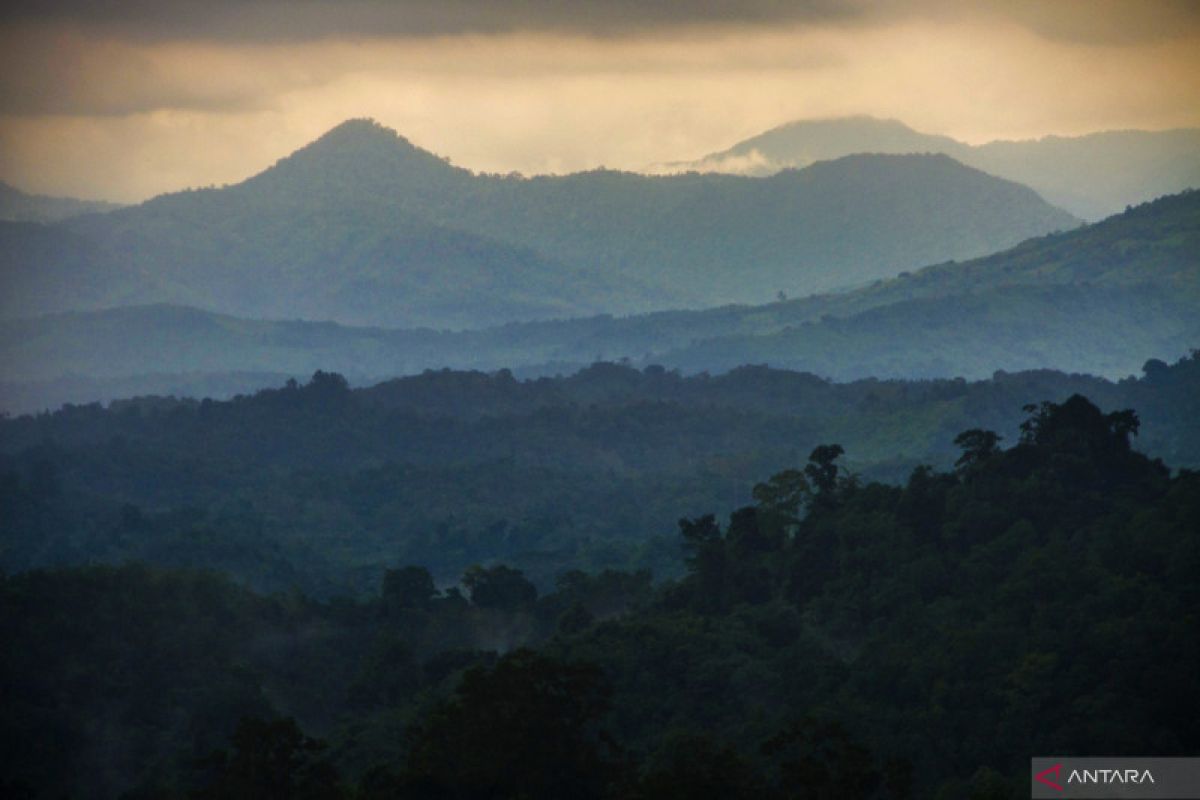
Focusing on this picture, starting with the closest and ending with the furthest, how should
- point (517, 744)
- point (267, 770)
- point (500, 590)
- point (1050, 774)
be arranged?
point (267, 770) < point (517, 744) < point (1050, 774) < point (500, 590)

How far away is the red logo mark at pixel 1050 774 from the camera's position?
47.3 m

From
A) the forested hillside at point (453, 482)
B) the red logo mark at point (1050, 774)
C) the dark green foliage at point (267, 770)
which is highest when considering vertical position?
the forested hillside at point (453, 482)

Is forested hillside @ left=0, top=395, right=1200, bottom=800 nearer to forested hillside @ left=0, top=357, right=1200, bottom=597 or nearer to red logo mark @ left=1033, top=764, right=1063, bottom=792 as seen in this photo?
red logo mark @ left=1033, top=764, right=1063, bottom=792

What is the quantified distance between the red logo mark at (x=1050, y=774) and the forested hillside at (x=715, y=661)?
1.66 feet

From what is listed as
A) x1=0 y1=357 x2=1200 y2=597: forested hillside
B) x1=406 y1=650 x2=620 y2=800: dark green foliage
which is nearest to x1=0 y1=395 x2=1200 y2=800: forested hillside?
x1=406 y1=650 x2=620 y2=800: dark green foliage

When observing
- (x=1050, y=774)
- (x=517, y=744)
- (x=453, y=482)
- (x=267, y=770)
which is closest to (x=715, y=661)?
(x=1050, y=774)

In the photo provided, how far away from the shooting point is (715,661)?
66500 mm

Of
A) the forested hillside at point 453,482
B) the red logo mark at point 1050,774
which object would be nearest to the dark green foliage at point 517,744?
the red logo mark at point 1050,774

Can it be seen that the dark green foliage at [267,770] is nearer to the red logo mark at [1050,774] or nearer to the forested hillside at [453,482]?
the red logo mark at [1050,774]

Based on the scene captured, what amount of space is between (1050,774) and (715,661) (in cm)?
1885

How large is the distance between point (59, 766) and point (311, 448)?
12406 cm

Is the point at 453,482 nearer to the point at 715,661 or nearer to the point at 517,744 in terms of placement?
the point at 715,661

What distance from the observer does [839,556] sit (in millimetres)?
76875

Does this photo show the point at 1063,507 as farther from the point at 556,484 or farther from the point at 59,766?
the point at 556,484
